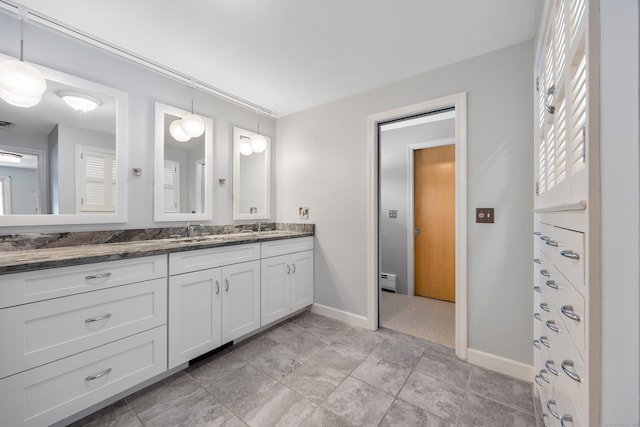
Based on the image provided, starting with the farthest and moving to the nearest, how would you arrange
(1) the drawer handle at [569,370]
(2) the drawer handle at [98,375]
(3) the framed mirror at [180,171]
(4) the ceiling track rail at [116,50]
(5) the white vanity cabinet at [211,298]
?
(3) the framed mirror at [180,171]
(5) the white vanity cabinet at [211,298]
(4) the ceiling track rail at [116,50]
(2) the drawer handle at [98,375]
(1) the drawer handle at [569,370]

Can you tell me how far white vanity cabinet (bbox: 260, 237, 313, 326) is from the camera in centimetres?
238

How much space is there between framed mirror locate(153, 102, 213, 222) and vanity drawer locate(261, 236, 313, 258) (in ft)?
2.27

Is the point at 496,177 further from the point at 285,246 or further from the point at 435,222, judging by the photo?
the point at 285,246

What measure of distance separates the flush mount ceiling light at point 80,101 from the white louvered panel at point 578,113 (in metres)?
2.66

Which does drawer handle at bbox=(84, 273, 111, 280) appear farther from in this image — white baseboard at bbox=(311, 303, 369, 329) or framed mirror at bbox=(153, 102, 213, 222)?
white baseboard at bbox=(311, 303, 369, 329)

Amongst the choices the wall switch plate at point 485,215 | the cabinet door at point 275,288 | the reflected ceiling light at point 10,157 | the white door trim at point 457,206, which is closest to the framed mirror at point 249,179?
the cabinet door at point 275,288

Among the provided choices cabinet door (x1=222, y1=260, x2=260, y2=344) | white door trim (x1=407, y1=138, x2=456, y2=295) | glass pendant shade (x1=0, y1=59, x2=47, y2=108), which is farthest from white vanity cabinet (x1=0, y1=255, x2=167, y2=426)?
white door trim (x1=407, y1=138, x2=456, y2=295)

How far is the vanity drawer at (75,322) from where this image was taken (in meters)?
1.15

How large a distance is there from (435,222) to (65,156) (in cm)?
371

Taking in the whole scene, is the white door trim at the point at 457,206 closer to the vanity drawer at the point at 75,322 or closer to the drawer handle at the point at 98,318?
the vanity drawer at the point at 75,322

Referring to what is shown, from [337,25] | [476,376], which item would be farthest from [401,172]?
[476,376]

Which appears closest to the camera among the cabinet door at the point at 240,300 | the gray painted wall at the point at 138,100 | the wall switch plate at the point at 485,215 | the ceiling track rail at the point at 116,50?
the ceiling track rail at the point at 116,50

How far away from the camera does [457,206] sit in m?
2.01

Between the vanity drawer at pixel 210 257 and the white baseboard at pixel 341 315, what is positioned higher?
the vanity drawer at pixel 210 257
